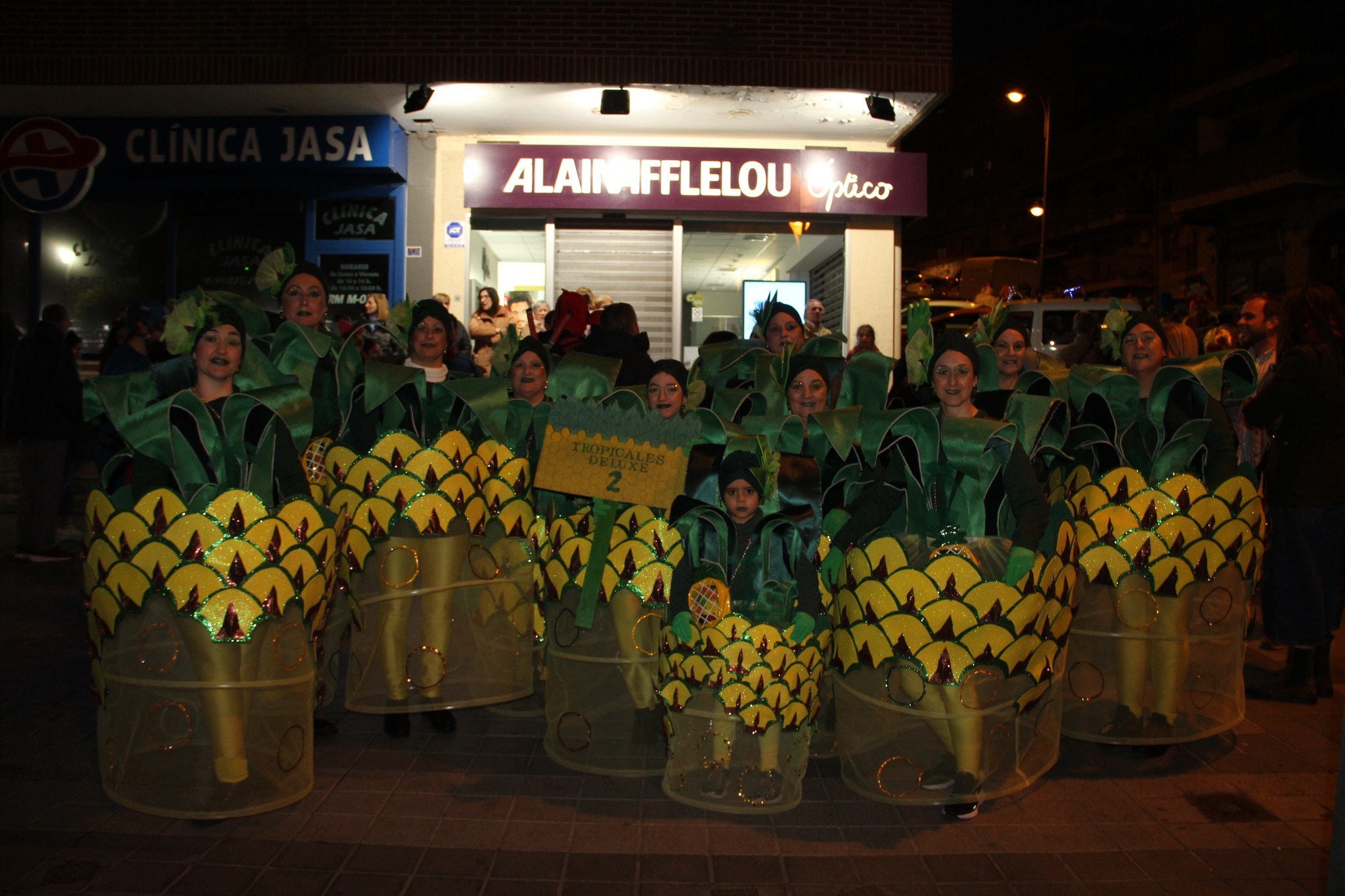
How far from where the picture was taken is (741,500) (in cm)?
366

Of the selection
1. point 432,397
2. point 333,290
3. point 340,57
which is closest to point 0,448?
point 333,290

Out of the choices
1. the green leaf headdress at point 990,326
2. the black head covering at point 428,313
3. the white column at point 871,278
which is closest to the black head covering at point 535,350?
the black head covering at point 428,313

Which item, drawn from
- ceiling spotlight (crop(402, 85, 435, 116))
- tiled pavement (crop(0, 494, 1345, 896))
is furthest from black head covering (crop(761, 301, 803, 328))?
ceiling spotlight (crop(402, 85, 435, 116))

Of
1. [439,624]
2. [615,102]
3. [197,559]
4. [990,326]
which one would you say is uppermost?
[615,102]

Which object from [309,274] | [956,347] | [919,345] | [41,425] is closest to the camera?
[956,347]

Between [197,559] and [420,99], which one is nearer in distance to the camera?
[197,559]

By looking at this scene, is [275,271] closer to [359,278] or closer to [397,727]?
[397,727]

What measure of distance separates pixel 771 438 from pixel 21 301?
40.3 ft

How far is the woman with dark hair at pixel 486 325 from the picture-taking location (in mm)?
8898

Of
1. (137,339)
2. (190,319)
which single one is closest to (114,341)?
(137,339)

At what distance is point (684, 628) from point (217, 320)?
6.82 ft

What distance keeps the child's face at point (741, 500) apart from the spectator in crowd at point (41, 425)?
6.28 meters

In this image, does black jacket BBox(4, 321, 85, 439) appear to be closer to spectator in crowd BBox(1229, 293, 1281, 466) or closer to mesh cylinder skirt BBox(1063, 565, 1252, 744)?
mesh cylinder skirt BBox(1063, 565, 1252, 744)

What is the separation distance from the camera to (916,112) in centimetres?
1048
